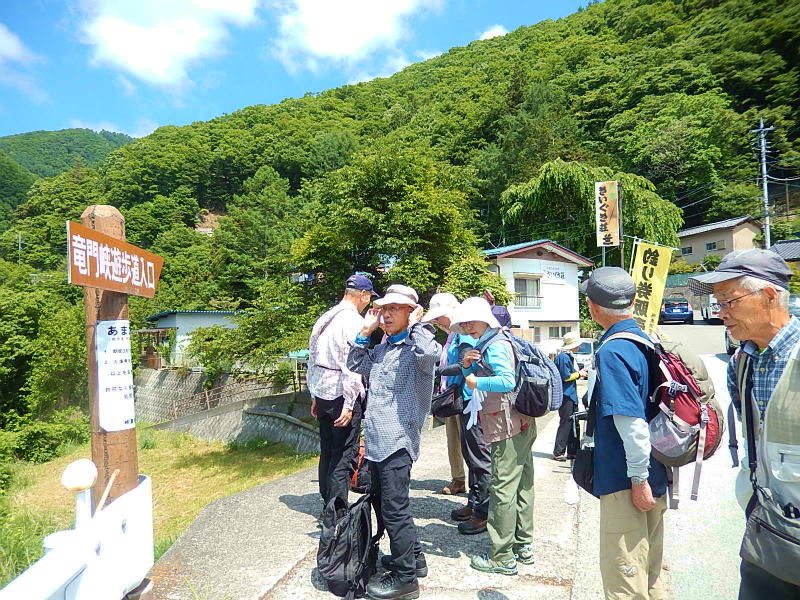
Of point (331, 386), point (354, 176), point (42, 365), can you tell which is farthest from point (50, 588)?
point (42, 365)

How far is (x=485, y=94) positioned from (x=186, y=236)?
35.3 meters

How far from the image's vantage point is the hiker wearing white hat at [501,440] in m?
2.92

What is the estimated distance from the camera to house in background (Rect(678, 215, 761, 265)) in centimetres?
3262

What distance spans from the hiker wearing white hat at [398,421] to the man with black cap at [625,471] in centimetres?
102

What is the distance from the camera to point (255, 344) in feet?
32.2

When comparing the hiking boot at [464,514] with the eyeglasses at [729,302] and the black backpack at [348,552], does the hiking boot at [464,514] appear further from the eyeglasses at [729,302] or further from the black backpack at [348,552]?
the eyeglasses at [729,302]

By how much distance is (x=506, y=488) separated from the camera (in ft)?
9.58

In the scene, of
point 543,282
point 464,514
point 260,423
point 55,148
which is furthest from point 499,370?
point 55,148

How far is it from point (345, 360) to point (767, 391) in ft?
8.45

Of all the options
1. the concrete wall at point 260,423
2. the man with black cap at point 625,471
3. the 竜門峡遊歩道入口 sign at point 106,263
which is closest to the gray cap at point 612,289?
the man with black cap at point 625,471

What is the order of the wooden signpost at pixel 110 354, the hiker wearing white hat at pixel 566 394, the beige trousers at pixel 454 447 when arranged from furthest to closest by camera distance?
the hiker wearing white hat at pixel 566 394, the beige trousers at pixel 454 447, the wooden signpost at pixel 110 354

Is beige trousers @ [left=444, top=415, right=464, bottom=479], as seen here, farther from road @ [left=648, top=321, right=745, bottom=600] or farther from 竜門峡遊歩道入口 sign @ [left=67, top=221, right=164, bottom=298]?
竜門峡遊歩道入口 sign @ [left=67, top=221, right=164, bottom=298]

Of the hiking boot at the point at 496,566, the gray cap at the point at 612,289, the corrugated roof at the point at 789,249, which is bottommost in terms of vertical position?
the hiking boot at the point at 496,566

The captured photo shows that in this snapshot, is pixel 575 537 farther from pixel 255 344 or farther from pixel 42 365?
pixel 42 365
